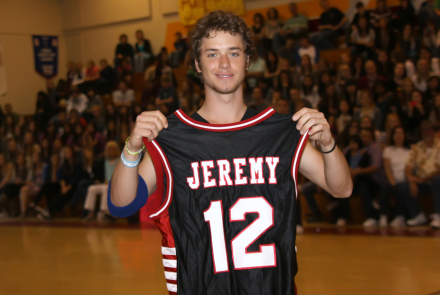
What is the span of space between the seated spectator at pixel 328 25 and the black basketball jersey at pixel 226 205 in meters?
9.10

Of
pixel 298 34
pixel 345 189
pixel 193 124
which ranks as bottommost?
pixel 345 189

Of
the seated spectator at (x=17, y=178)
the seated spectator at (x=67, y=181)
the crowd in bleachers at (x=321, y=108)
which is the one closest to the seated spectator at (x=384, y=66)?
the crowd in bleachers at (x=321, y=108)

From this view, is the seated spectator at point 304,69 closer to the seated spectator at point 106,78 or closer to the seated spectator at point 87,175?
the seated spectator at point 87,175

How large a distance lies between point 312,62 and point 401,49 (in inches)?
66.5

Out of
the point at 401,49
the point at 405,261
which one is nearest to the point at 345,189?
the point at 405,261

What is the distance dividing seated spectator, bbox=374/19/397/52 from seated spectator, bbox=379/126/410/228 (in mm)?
2823

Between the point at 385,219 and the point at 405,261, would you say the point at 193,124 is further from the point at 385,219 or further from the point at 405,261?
the point at 385,219

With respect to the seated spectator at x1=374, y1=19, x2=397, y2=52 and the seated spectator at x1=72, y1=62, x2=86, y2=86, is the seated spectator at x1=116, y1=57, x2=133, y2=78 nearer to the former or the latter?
the seated spectator at x1=72, y1=62, x2=86, y2=86

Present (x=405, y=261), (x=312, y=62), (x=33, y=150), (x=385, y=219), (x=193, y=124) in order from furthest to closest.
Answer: (x=33, y=150) < (x=312, y=62) < (x=385, y=219) < (x=405, y=261) < (x=193, y=124)

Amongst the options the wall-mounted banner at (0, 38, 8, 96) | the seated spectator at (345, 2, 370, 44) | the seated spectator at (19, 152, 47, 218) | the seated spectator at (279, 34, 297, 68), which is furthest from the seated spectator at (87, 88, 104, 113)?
the seated spectator at (345, 2, 370, 44)

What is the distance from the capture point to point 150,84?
11.7 m

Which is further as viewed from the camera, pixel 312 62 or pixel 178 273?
pixel 312 62

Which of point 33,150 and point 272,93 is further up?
point 272,93

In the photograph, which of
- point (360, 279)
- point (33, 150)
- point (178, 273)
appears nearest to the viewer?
point (178, 273)
